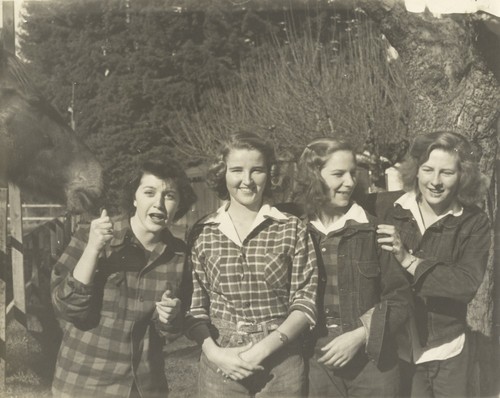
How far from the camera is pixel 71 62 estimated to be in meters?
3.71

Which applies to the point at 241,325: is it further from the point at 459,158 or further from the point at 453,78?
the point at 453,78

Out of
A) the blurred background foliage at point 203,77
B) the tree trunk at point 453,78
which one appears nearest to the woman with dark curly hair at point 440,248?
the tree trunk at point 453,78

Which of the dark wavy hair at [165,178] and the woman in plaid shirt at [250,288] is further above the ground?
→ the dark wavy hair at [165,178]

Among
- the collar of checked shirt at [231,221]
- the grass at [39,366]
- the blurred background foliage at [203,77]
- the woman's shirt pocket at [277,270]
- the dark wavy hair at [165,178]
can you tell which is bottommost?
the grass at [39,366]

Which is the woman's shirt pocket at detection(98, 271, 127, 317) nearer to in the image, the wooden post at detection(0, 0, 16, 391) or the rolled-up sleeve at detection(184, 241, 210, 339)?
the rolled-up sleeve at detection(184, 241, 210, 339)

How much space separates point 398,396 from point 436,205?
0.70 metres

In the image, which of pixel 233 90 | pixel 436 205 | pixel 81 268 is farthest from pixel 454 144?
pixel 233 90

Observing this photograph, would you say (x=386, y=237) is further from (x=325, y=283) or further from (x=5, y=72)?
(x=5, y=72)

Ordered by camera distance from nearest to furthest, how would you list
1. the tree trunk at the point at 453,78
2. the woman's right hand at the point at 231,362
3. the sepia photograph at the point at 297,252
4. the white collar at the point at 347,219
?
1. the woman's right hand at the point at 231,362
2. the sepia photograph at the point at 297,252
3. the white collar at the point at 347,219
4. the tree trunk at the point at 453,78

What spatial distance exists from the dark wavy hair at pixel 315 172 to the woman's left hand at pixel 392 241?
225 mm

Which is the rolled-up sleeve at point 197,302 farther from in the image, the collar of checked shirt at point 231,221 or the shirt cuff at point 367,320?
the shirt cuff at point 367,320

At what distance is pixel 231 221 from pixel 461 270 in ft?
2.77

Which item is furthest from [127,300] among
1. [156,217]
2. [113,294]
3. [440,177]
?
[440,177]

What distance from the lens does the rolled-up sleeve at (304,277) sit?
1.94m
